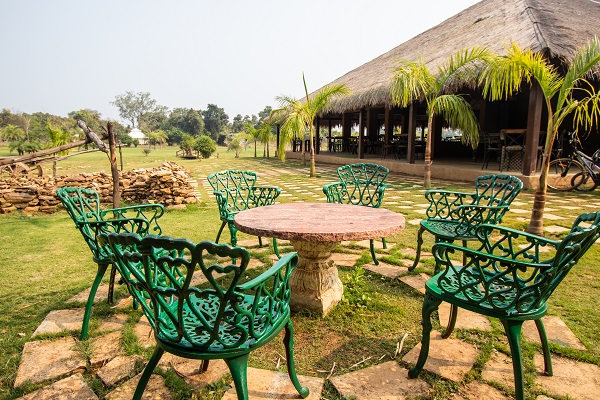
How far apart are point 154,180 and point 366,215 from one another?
5145 mm

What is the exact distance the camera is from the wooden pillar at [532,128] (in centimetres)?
673

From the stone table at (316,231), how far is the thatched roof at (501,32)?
4.76m

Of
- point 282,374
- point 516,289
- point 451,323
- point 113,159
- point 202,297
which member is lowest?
point 282,374

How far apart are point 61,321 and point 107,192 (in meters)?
5.43

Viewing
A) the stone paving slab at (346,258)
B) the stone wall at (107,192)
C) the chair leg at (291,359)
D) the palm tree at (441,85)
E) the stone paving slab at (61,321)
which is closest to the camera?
the chair leg at (291,359)

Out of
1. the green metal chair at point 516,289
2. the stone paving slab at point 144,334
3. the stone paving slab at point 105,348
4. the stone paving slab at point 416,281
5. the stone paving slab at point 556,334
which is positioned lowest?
the stone paving slab at point 105,348

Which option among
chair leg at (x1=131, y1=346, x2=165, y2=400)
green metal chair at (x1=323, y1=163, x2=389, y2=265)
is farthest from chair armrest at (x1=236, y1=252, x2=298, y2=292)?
green metal chair at (x1=323, y1=163, x2=389, y2=265)

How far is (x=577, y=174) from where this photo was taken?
666cm

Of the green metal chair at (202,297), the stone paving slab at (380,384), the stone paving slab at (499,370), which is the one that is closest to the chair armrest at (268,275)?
the green metal chair at (202,297)

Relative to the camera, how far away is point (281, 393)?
63.5 inches

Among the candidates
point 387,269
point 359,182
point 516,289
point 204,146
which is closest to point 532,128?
point 359,182

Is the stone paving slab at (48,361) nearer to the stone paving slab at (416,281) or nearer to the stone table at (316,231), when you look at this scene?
the stone table at (316,231)

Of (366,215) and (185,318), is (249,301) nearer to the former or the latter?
(185,318)

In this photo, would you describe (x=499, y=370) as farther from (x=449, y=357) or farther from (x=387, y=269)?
(x=387, y=269)
